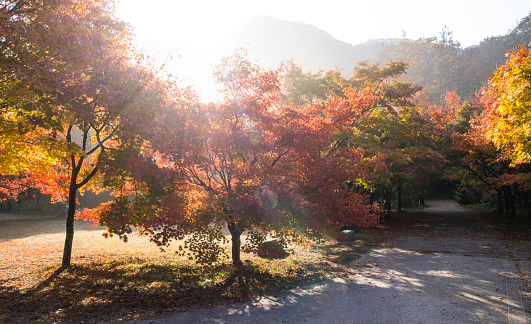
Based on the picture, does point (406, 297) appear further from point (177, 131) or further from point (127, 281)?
point (127, 281)

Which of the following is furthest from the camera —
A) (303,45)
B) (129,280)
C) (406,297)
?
(303,45)

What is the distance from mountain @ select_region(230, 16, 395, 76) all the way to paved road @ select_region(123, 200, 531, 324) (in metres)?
112

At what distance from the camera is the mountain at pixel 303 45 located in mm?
133000

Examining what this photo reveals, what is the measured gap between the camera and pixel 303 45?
162 metres

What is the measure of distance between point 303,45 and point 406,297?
169 m

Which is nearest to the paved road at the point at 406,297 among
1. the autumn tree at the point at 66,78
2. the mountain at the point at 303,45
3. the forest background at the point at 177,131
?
the forest background at the point at 177,131

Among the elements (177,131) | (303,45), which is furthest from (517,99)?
(303,45)

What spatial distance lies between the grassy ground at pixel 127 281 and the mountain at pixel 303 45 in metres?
112

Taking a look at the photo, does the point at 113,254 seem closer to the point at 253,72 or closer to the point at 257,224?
the point at 257,224

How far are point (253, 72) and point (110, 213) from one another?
6.19m

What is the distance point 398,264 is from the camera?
37.5ft

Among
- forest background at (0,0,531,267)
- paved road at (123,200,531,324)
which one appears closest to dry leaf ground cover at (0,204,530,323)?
paved road at (123,200,531,324)

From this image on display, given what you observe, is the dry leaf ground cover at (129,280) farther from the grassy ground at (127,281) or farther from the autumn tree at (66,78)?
the autumn tree at (66,78)

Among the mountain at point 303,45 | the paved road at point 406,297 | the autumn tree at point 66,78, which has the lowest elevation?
the paved road at point 406,297
